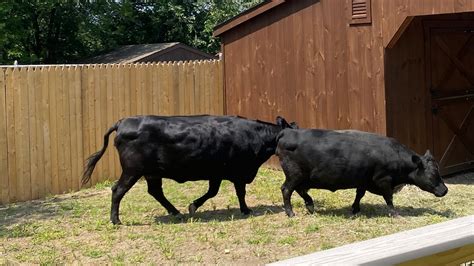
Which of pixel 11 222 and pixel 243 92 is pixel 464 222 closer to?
pixel 11 222

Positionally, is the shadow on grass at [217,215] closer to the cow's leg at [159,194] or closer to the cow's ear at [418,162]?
the cow's leg at [159,194]

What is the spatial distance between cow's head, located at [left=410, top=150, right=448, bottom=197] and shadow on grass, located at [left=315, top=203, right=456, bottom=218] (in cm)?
38

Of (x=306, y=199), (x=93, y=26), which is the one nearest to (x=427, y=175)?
(x=306, y=199)

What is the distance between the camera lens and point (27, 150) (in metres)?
9.82

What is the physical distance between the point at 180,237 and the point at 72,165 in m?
4.00

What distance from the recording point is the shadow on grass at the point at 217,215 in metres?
7.93

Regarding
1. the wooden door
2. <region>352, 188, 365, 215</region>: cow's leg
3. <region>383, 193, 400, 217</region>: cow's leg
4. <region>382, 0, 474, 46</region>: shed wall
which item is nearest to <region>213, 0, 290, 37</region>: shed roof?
<region>382, 0, 474, 46</region>: shed wall

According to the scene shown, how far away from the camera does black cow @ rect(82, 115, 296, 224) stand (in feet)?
25.4

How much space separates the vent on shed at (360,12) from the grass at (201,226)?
2.68 meters

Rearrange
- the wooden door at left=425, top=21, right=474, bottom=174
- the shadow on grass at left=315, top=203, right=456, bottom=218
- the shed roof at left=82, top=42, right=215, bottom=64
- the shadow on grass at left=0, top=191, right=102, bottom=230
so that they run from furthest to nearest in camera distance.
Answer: the shed roof at left=82, top=42, right=215, bottom=64 → the wooden door at left=425, top=21, right=474, bottom=174 → the shadow on grass at left=0, top=191, right=102, bottom=230 → the shadow on grass at left=315, top=203, right=456, bottom=218

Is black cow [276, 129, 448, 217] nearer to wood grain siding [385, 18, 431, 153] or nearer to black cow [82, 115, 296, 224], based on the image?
black cow [82, 115, 296, 224]

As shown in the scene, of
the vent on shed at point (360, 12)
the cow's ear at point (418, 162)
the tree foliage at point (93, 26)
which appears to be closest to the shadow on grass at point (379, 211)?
the cow's ear at point (418, 162)

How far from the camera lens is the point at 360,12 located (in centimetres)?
1015

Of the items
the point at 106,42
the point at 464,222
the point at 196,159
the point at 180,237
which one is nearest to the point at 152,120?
the point at 196,159
